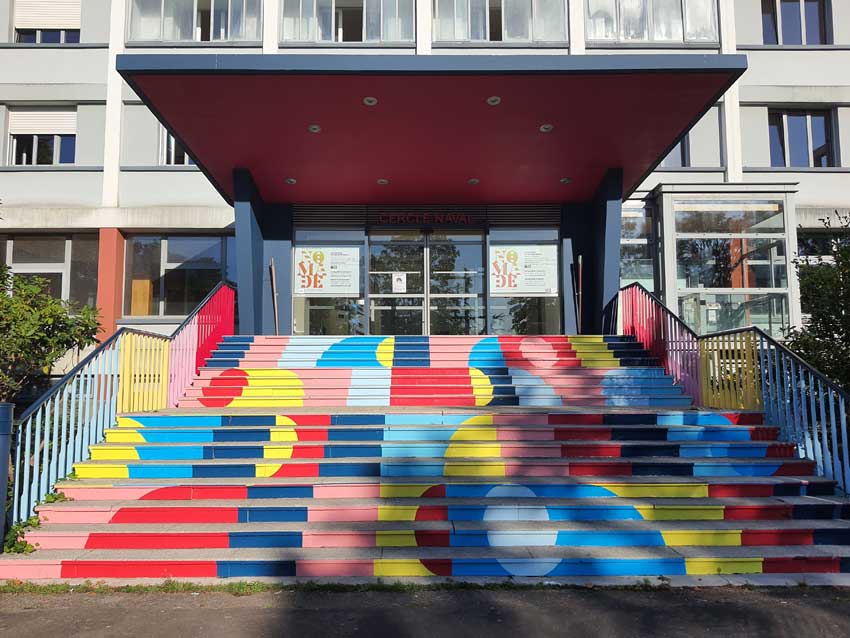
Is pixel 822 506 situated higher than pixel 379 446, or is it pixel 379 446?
pixel 379 446

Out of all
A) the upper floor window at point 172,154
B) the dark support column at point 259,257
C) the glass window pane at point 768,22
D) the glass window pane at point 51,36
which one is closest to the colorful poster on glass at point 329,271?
the dark support column at point 259,257

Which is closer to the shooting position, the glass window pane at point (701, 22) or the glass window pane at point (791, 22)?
the glass window pane at point (701, 22)

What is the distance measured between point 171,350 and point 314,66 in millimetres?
4097

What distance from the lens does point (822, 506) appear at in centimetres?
586

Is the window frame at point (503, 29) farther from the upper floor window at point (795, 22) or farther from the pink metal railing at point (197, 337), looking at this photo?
the pink metal railing at point (197, 337)

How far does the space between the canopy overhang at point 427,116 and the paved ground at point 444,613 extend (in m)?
6.44

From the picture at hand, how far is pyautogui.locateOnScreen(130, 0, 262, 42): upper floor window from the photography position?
15.2 meters

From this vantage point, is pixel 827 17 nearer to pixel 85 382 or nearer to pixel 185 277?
pixel 185 277

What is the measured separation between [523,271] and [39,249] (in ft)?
39.5

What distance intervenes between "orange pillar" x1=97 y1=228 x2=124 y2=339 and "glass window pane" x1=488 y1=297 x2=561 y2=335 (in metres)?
9.09

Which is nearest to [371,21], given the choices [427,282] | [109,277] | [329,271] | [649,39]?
[329,271]

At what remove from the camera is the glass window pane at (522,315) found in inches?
526

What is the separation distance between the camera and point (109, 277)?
15.4 meters

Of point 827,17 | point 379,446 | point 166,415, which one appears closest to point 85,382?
point 166,415
